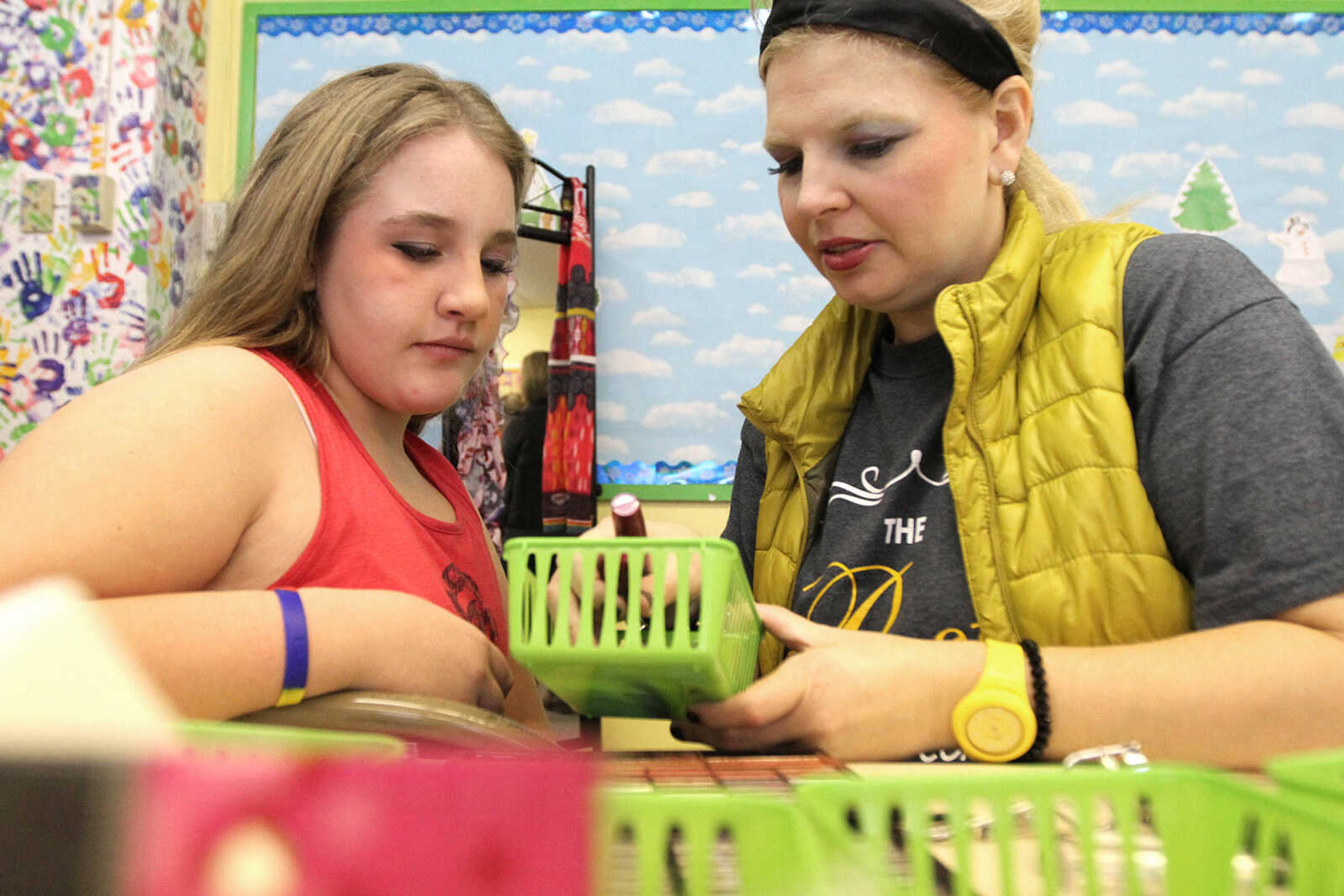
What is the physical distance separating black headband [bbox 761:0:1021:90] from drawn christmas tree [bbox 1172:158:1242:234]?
8.75 feet

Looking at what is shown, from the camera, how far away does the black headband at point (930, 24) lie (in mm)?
974

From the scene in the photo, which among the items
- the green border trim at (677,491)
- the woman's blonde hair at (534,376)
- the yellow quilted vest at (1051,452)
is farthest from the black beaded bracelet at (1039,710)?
the woman's blonde hair at (534,376)

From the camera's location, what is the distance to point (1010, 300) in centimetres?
97

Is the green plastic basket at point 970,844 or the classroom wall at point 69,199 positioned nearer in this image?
the green plastic basket at point 970,844

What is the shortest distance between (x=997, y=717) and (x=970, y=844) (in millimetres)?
339

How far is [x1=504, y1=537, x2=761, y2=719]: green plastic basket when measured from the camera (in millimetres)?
584

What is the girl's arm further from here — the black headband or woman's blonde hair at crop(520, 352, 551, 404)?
woman's blonde hair at crop(520, 352, 551, 404)

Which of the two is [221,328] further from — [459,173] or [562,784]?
[562,784]

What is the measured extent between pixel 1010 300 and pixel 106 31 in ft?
9.13

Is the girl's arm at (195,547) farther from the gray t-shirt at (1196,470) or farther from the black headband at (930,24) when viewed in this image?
the black headband at (930,24)

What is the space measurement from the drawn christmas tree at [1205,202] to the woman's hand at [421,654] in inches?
129

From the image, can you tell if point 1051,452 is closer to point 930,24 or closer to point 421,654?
point 930,24

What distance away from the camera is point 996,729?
715mm

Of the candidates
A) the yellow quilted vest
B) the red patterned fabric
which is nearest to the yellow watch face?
the yellow quilted vest
